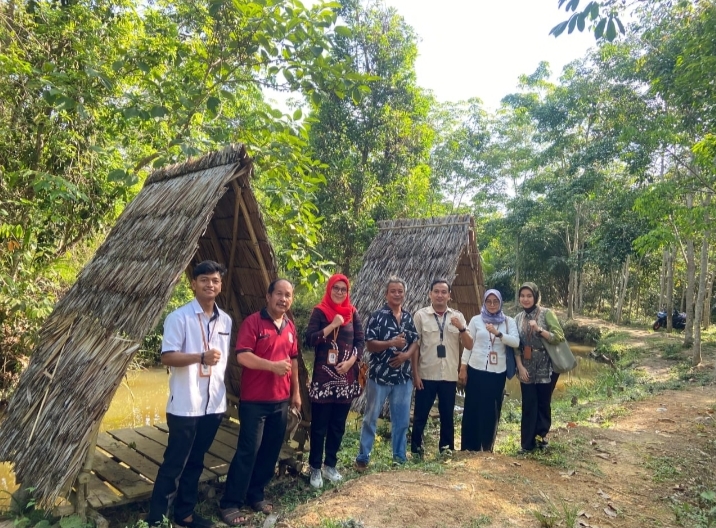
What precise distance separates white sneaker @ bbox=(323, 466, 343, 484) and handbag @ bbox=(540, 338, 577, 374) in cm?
206

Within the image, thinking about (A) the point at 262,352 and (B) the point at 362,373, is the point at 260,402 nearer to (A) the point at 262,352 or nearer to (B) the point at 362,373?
(A) the point at 262,352

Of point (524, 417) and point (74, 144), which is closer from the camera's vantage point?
point (524, 417)

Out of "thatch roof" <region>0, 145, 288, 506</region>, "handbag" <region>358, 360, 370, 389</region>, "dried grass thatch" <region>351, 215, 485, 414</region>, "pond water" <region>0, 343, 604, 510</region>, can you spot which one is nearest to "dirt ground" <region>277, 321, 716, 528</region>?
"handbag" <region>358, 360, 370, 389</region>

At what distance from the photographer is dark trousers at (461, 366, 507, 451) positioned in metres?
4.29

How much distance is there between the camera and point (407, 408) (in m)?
4.13

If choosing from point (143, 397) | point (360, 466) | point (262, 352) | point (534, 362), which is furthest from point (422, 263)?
point (143, 397)

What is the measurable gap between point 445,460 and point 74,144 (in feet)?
18.1

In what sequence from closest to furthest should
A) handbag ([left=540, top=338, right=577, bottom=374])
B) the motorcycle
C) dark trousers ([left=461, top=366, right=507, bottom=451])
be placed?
handbag ([left=540, top=338, right=577, bottom=374]) → dark trousers ([left=461, top=366, right=507, bottom=451]) → the motorcycle

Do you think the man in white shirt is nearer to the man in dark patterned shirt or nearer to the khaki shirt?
the man in dark patterned shirt

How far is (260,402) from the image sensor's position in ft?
10.6

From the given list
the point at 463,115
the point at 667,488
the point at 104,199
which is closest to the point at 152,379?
the point at 104,199

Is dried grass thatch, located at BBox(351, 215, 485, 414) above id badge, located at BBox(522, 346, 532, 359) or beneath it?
above

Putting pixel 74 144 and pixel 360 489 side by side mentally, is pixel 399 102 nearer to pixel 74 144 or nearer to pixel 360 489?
pixel 74 144

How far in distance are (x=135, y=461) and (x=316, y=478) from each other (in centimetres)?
146
